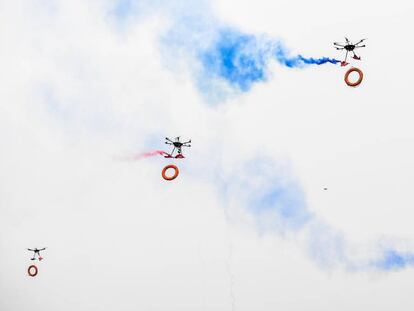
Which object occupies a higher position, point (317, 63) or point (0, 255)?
point (317, 63)

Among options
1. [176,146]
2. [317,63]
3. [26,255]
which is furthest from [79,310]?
[317,63]

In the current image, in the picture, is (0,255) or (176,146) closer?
(176,146)

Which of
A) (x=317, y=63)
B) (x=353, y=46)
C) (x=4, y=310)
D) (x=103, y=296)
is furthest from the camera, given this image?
(x=4, y=310)

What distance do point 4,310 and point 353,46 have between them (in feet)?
137

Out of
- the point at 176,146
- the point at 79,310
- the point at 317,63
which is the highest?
the point at 317,63

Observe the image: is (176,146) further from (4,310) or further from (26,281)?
(4,310)

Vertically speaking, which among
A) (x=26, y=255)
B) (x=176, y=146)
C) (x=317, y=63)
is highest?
(x=317, y=63)

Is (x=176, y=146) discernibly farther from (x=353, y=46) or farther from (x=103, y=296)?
(x=103, y=296)

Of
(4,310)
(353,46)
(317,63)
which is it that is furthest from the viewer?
(4,310)

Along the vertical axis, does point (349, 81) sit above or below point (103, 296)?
above

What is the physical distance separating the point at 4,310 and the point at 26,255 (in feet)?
26.6

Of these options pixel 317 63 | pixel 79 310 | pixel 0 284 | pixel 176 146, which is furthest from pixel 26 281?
pixel 317 63

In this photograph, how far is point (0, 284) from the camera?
46.3m

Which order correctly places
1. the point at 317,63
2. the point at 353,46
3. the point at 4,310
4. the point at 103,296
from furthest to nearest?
the point at 4,310, the point at 103,296, the point at 317,63, the point at 353,46
